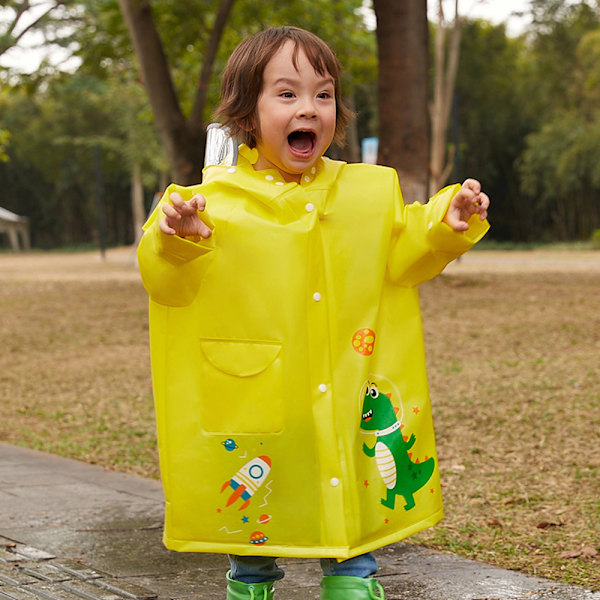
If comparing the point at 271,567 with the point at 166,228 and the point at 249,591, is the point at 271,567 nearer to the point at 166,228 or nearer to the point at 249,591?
the point at 249,591

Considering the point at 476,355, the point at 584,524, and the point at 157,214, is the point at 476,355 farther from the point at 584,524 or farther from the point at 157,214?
the point at 157,214

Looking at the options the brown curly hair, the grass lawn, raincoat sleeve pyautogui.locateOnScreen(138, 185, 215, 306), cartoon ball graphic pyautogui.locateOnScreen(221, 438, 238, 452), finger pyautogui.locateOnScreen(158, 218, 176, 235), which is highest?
the brown curly hair

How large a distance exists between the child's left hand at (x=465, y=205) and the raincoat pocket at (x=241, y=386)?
0.50m

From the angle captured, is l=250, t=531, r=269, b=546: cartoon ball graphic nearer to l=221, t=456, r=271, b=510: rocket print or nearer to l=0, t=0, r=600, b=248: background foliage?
l=221, t=456, r=271, b=510: rocket print

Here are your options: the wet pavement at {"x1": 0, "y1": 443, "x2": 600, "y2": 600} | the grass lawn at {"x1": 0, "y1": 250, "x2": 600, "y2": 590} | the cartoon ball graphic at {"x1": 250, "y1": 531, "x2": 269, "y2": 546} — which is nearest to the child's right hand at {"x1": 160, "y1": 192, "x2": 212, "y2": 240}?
the cartoon ball graphic at {"x1": 250, "y1": 531, "x2": 269, "y2": 546}

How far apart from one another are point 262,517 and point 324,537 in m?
0.15

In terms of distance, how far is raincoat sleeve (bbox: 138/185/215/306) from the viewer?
231 centimetres

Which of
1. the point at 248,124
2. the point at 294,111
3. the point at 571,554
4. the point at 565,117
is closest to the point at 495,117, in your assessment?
the point at 565,117

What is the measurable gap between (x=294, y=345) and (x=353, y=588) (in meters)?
0.58

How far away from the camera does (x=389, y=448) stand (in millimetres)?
2477

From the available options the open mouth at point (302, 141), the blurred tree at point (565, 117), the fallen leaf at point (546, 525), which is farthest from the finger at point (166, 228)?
the blurred tree at point (565, 117)

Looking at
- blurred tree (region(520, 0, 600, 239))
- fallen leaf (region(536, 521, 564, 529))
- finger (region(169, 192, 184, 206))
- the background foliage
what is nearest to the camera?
finger (region(169, 192, 184, 206))

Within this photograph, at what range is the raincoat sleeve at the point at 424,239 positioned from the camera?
2455mm

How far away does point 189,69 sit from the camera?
1803 cm
